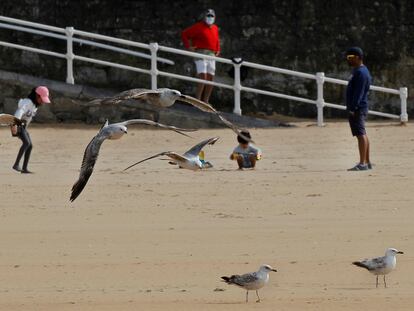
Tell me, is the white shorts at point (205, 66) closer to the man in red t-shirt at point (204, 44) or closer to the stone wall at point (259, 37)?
the man in red t-shirt at point (204, 44)

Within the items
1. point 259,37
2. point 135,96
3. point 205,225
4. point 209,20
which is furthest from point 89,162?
point 259,37

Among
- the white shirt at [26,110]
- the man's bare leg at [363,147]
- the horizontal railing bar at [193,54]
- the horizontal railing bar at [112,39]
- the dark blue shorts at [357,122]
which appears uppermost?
the horizontal railing bar at [112,39]

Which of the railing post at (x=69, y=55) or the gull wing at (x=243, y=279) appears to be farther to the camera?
the railing post at (x=69, y=55)

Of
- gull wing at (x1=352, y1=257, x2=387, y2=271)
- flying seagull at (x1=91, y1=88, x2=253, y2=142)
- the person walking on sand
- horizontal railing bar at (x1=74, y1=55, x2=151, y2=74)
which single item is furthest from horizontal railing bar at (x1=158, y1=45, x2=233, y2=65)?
gull wing at (x1=352, y1=257, x2=387, y2=271)

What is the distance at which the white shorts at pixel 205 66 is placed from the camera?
23.1 meters

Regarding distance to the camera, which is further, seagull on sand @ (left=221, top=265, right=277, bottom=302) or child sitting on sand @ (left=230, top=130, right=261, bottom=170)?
child sitting on sand @ (left=230, top=130, right=261, bottom=170)

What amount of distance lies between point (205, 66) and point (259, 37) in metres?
1.43

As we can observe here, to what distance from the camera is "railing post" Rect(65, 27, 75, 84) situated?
23312 mm

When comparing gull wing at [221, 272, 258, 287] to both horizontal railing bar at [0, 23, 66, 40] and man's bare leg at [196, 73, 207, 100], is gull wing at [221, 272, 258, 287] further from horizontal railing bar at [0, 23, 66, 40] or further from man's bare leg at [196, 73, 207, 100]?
horizontal railing bar at [0, 23, 66, 40]

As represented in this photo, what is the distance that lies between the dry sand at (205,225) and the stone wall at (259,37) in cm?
182

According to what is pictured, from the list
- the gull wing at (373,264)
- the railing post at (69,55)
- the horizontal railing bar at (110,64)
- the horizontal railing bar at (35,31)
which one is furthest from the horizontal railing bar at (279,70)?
the gull wing at (373,264)

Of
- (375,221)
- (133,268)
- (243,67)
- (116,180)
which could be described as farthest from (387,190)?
(243,67)

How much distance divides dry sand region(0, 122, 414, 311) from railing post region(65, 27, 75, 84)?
4.57ft

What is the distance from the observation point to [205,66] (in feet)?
75.9
